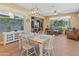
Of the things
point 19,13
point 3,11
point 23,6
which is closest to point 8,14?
point 3,11

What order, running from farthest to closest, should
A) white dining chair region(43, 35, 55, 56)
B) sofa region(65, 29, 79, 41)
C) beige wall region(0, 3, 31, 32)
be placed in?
sofa region(65, 29, 79, 41) → white dining chair region(43, 35, 55, 56) → beige wall region(0, 3, 31, 32)

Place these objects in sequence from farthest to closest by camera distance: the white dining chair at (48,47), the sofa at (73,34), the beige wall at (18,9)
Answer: the sofa at (73,34) → the white dining chair at (48,47) → the beige wall at (18,9)

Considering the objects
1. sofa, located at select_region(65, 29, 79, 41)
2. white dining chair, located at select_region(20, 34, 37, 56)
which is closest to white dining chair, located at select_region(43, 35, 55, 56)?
white dining chair, located at select_region(20, 34, 37, 56)

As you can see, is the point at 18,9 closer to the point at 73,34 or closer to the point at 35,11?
the point at 35,11

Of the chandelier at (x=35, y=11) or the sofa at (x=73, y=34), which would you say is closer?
the chandelier at (x=35, y=11)

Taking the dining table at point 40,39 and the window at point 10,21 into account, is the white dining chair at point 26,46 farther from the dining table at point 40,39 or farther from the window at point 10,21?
the window at point 10,21

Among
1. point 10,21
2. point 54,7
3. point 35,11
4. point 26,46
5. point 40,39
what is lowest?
point 26,46

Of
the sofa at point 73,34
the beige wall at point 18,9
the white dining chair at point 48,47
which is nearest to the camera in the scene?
the beige wall at point 18,9

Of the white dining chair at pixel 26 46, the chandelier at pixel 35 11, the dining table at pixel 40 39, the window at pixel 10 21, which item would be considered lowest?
the white dining chair at pixel 26 46

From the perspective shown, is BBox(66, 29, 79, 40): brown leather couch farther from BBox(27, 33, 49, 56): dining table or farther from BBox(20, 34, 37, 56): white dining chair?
BBox(20, 34, 37, 56): white dining chair

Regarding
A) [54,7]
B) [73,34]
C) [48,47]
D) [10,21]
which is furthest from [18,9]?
[73,34]

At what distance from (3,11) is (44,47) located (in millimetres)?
1608

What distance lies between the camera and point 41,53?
261cm

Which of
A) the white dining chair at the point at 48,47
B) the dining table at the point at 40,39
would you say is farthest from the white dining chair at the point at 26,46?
the white dining chair at the point at 48,47
